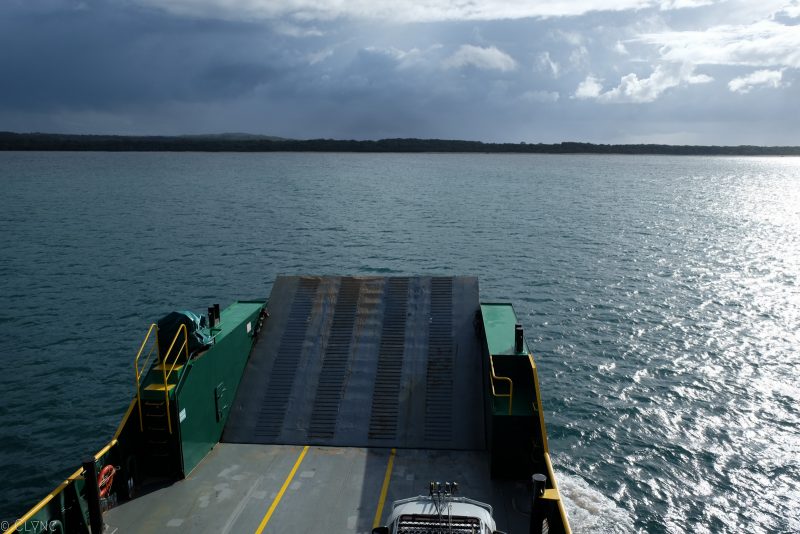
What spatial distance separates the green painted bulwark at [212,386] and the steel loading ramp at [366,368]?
16.2 inches

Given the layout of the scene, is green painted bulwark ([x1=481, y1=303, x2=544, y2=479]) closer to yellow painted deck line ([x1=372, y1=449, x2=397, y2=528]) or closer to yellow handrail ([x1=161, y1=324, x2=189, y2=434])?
yellow painted deck line ([x1=372, y1=449, x2=397, y2=528])

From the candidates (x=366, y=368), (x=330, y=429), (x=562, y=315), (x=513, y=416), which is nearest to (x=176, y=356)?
(x=330, y=429)

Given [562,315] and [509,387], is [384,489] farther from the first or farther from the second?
[562,315]

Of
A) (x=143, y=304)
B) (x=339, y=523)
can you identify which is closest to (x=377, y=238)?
(x=143, y=304)

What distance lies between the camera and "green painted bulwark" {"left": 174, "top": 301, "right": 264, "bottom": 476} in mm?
11125

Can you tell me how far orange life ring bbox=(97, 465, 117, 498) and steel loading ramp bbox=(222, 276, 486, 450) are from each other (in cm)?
285

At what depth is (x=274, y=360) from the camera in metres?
14.6

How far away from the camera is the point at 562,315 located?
93.6ft

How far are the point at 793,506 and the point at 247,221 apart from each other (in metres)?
49.4

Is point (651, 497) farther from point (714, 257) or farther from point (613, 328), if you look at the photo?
point (714, 257)

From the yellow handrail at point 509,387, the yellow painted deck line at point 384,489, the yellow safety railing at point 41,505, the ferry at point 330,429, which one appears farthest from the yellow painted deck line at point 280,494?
the yellow handrail at point 509,387

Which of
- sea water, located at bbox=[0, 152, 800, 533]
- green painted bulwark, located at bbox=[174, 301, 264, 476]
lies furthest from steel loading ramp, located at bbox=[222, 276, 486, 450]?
sea water, located at bbox=[0, 152, 800, 533]

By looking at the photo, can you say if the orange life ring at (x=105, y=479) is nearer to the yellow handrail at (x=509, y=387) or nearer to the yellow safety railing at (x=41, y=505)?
the yellow safety railing at (x=41, y=505)

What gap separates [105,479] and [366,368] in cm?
606
